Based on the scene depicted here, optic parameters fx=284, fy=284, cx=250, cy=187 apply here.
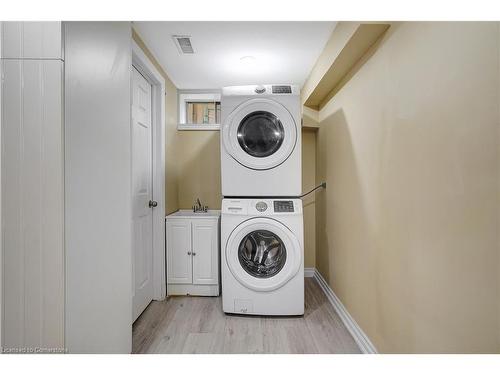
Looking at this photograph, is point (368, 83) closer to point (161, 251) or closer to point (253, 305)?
point (253, 305)

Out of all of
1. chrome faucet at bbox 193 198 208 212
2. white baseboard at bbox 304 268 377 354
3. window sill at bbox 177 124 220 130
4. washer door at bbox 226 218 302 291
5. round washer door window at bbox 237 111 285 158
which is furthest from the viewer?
window sill at bbox 177 124 220 130

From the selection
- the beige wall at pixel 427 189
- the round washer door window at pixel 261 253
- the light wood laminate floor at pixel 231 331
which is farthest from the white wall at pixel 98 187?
the beige wall at pixel 427 189

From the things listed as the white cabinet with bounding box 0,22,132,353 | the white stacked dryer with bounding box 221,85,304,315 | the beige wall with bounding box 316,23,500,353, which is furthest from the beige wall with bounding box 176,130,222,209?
the white cabinet with bounding box 0,22,132,353

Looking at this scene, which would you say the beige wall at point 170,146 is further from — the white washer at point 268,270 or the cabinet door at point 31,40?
the cabinet door at point 31,40

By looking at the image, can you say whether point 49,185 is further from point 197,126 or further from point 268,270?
point 197,126

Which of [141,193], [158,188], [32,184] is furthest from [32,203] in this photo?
[158,188]

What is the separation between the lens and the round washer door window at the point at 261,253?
2.35 metres

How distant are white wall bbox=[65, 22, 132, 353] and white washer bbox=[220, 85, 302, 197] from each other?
3.09ft

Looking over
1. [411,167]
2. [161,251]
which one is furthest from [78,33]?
[161,251]

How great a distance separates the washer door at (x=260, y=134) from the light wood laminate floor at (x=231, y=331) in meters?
1.25

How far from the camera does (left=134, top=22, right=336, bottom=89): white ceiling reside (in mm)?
1958

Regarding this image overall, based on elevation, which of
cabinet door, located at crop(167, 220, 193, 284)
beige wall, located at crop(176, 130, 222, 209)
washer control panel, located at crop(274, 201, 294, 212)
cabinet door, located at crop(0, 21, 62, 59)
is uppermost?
cabinet door, located at crop(0, 21, 62, 59)

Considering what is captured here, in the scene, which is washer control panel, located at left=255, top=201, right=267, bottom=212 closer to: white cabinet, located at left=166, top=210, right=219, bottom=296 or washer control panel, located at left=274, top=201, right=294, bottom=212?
washer control panel, located at left=274, top=201, right=294, bottom=212
